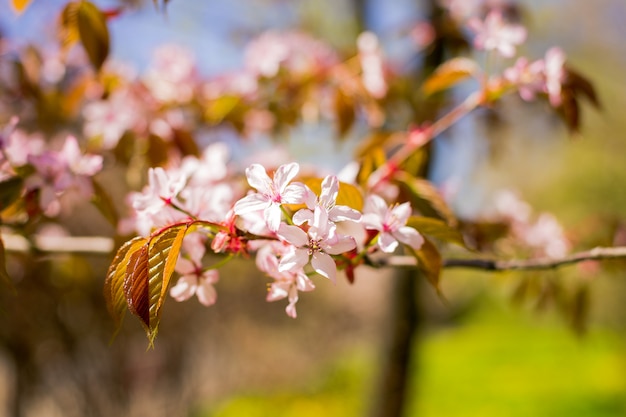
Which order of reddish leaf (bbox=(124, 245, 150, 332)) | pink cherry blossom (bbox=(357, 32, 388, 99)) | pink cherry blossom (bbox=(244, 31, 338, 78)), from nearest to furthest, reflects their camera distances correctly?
reddish leaf (bbox=(124, 245, 150, 332))
pink cherry blossom (bbox=(357, 32, 388, 99))
pink cherry blossom (bbox=(244, 31, 338, 78))

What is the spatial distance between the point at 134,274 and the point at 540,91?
770 millimetres

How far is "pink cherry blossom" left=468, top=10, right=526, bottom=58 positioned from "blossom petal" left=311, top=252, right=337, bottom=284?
572 mm

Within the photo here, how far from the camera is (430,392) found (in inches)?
186

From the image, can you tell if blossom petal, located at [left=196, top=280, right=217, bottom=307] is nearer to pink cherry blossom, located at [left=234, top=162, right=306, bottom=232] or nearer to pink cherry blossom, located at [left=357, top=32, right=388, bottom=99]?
pink cherry blossom, located at [left=234, top=162, right=306, bottom=232]

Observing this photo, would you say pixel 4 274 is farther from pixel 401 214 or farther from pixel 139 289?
pixel 401 214

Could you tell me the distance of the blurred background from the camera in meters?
2.24

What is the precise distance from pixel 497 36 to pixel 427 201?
36 cm

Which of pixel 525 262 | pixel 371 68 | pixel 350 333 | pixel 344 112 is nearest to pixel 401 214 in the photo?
pixel 525 262

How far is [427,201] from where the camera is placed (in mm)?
798

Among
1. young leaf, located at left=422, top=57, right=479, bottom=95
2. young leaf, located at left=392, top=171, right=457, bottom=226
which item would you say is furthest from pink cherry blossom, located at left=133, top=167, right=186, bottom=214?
young leaf, located at left=422, top=57, right=479, bottom=95

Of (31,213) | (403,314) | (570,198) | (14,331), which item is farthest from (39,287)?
(570,198)

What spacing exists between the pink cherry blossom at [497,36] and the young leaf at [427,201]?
0.29 meters

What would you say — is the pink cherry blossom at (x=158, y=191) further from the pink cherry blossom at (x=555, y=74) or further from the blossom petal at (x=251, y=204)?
the pink cherry blossom at (x=555, y=74)

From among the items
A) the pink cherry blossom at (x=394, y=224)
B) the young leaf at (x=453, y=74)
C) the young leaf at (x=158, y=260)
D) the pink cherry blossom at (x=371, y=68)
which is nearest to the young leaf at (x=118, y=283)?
the young leaf at (x=158, y=260)
